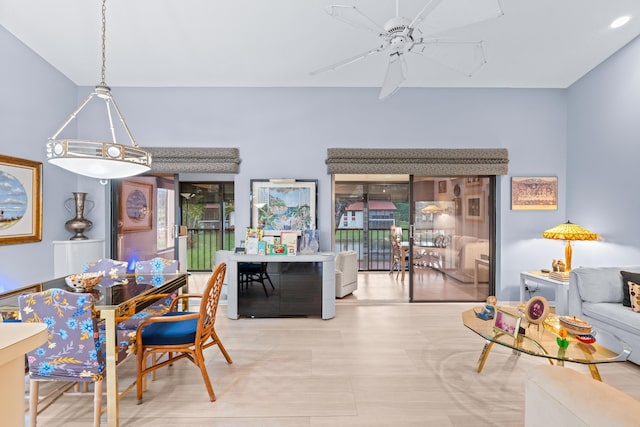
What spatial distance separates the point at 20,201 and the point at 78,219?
63cm

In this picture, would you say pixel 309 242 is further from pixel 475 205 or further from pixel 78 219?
pixel 78 219

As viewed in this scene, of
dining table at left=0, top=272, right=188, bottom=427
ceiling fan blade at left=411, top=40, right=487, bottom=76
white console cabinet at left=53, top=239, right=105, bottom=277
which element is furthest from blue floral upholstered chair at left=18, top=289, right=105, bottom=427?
ceiling fan blade at left=411, top=40, right=487, bottom=76

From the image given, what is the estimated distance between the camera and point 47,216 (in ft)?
11.6

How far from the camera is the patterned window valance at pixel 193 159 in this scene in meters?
3.96

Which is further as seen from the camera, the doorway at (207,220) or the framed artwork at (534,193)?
the doorway at (207,220)

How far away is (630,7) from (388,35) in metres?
2.67

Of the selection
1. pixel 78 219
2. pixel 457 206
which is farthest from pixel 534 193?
pixel 78 219

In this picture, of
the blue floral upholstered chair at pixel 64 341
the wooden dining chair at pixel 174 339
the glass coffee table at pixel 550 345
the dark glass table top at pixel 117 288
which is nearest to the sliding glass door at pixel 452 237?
the glass coffee table at pixel 550 345

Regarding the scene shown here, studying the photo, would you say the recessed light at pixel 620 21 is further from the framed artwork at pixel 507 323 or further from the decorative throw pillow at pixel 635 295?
the framed artwork at pixel 507 323

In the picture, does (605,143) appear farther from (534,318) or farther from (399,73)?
(399,73)

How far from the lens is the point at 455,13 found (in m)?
1.77

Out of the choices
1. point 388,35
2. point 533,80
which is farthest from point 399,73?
point 533,80

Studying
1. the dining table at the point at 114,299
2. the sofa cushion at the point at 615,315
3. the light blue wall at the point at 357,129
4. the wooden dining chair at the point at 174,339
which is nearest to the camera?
the dining table at the point at 114,299

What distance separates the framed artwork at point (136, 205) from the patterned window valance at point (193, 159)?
86 cm
